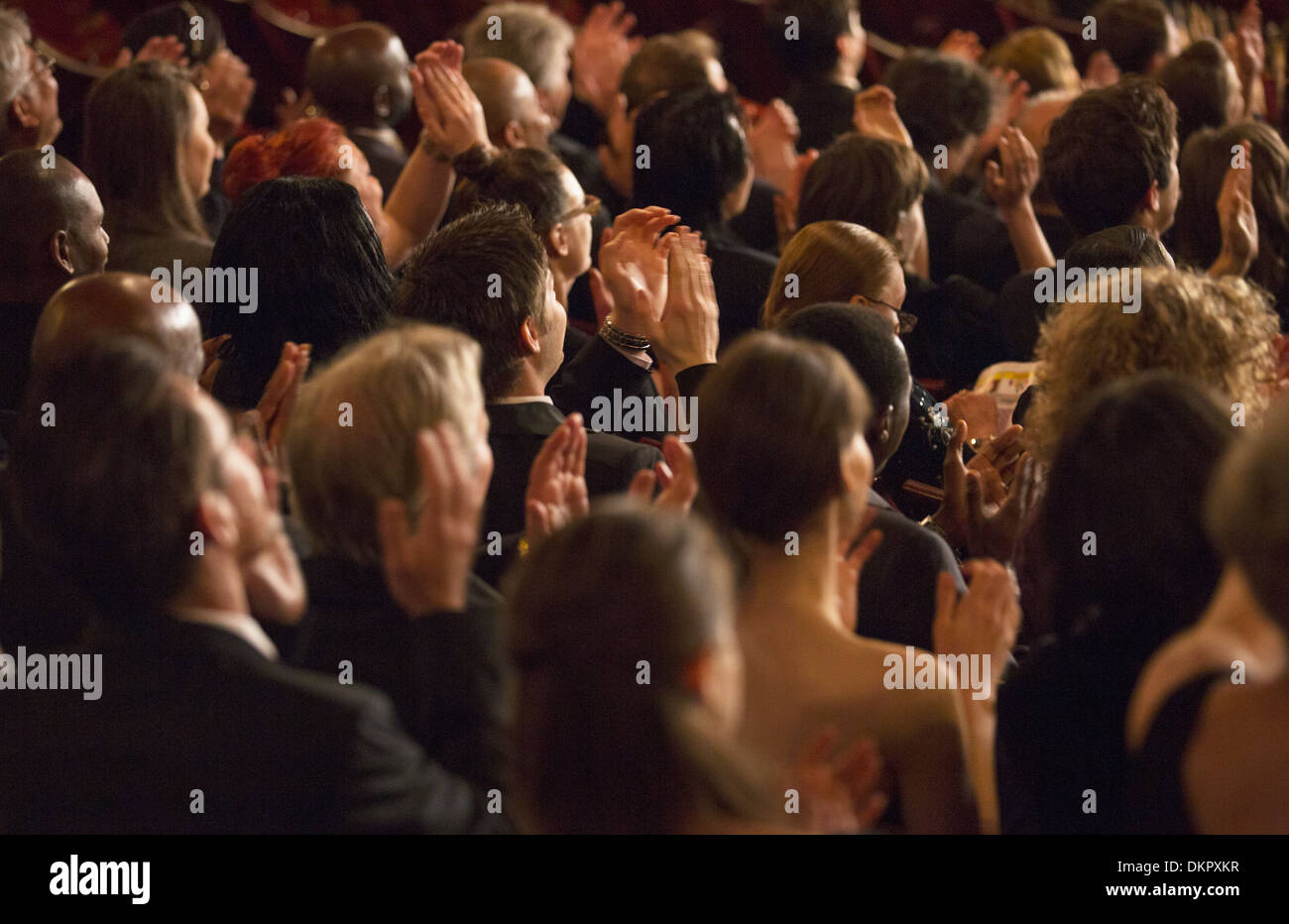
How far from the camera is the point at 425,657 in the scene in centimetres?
141

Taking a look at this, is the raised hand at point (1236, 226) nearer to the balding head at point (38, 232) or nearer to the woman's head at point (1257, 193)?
the woman's head at point (1257, 193)

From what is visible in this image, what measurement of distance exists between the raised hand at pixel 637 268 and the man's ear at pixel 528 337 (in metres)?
0.36

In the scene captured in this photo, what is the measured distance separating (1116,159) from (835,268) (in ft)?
2.67

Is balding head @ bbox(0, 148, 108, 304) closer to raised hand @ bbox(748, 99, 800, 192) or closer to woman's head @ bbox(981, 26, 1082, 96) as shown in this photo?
raised hand @ bbox(748, 99, 800, 192)

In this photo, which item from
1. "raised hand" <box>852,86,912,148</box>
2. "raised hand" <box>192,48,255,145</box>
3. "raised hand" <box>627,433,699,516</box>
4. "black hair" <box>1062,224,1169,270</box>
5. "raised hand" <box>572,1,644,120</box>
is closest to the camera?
"raised hand" <box>627,433,699,516</box>

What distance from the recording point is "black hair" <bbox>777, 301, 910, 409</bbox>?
6.23 feet

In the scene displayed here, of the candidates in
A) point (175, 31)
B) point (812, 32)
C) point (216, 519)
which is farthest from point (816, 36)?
point (216, 519)

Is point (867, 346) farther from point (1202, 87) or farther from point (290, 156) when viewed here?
point (1202, 87)

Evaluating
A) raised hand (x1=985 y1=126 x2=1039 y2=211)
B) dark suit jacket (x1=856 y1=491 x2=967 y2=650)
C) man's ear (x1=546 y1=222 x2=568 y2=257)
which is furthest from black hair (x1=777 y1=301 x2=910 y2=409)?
raised hand (x1=985 y1=126 x2=1039 y2=211)

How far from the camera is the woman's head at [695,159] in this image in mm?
3020

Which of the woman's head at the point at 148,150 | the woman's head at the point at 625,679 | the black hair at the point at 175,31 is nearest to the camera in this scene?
the woman's head at the point at 625,679

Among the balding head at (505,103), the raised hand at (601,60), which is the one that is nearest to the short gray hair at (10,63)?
the balding head at (505,103)

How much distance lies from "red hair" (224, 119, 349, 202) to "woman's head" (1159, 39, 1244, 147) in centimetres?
204

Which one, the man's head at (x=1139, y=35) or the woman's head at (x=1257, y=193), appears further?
the man's head at (x=1139, y=35)
